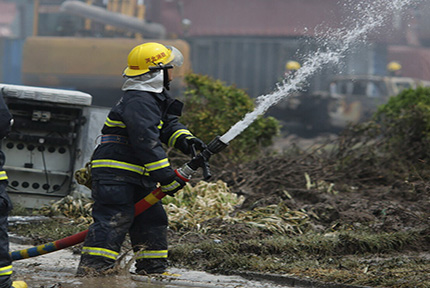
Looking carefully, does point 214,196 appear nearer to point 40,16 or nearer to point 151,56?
point 151,56

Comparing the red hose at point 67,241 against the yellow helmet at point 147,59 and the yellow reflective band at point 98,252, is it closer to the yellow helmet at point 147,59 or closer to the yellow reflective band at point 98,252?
the yellow reflective band at point 98,252

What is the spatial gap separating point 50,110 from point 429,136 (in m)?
4.69

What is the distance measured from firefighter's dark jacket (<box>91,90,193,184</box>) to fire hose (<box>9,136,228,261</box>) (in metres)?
0.12

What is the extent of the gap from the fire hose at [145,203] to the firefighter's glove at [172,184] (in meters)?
0.03

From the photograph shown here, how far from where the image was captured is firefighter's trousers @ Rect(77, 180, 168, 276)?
4.88m

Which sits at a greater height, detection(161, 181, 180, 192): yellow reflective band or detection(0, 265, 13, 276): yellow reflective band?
detection(161, 181, 180, 192): yellow reflective band

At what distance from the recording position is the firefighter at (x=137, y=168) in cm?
486

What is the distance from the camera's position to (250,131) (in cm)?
994

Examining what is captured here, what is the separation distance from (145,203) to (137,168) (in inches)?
9.9

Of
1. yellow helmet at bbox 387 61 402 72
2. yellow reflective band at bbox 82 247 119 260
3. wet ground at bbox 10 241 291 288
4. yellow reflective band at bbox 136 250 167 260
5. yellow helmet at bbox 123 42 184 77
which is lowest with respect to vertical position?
wet ground at bbox 10 241 291 288

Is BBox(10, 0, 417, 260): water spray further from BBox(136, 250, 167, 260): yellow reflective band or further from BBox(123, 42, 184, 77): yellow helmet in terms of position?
BBox(123, 42, 184, 77): yellow helmet

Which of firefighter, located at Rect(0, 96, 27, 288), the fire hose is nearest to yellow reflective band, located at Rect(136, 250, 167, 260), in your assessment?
the fire hose

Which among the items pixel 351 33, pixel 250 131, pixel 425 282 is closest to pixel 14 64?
pixel 250 131

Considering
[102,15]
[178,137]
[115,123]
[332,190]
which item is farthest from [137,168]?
[102,15]
